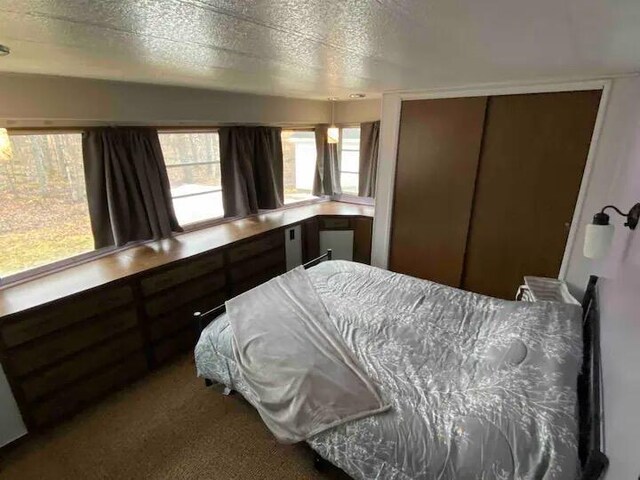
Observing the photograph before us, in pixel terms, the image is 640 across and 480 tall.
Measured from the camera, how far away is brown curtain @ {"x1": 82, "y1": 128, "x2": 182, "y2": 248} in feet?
8.36

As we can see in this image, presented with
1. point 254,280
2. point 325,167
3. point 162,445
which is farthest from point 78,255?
point 325,167

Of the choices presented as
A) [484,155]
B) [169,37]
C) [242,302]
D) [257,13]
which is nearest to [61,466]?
[242,302]

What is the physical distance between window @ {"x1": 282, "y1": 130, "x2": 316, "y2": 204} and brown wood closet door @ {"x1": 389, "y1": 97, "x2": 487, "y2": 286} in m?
1.45

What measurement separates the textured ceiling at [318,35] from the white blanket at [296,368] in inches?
57.8

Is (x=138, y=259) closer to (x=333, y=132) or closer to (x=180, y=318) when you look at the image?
(x=180, y=318)

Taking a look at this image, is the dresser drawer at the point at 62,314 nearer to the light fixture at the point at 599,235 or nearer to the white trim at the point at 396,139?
the white trim at the point at 396,139

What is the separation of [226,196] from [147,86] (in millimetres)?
1283

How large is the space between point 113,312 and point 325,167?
3027 millimetres

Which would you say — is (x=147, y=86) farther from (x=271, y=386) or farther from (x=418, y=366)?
(x=418, y=366)

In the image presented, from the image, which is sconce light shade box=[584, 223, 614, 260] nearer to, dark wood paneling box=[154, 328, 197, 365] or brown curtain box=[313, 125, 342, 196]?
dark wood paneling box=[154, 328, 197, 365]

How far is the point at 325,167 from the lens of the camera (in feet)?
14.7

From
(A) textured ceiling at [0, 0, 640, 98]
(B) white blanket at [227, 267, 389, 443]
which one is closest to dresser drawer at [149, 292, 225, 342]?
(B) white blanket at [227, 267, 389, 443]

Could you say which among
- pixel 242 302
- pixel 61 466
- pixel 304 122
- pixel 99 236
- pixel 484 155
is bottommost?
pixel 61 466

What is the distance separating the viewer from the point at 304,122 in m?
4.08
